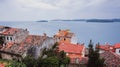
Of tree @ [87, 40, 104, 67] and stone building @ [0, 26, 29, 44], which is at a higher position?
stone building @ [0, 26, 29, 44]

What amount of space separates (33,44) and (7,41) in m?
13.1

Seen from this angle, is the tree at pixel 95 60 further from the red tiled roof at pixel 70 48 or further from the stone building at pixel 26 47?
the red tiled roof at pixel 70 48

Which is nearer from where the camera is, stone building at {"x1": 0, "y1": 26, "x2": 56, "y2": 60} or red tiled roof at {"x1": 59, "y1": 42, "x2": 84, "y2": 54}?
stone building at {"x1": 0, "y1": 26, "x2": 56, "y2": 60}

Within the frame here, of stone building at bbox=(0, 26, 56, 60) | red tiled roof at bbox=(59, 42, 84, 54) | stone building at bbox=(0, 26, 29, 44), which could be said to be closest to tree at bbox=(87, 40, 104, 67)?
stone building at bbox=(0, 26, 56, 60)

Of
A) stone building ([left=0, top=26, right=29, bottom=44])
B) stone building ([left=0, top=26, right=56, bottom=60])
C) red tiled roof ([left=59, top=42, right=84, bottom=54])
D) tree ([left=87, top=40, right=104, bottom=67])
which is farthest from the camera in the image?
stone building ([left=0, top=26, right=29, bottom=44])

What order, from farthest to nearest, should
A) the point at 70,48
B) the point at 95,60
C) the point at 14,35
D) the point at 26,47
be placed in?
the point at 14,35
the point at 70,48
the point at 26,47
the point at 95,60

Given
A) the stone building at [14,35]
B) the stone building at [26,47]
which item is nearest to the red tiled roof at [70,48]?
the stone building at [26,47]

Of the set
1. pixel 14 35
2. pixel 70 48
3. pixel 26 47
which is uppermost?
pixel 14 35

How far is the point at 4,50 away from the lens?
53.6 meters

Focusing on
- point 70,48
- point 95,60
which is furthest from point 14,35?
point 95,60

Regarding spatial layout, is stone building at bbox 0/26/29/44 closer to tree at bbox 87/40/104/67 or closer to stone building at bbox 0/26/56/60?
stone building at bbox 0/26/56/60

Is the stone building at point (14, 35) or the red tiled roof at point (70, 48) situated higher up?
the stone building at point (14, 35)

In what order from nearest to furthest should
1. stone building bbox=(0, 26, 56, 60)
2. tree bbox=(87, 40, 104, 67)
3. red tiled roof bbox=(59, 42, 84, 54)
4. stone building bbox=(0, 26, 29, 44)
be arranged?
tree bbox=(87, 40, 104, 67) < stone building bbox=(0, 26, 56, 60) < red tiled roof bbox=(59, 42, 84, 54) < stone building bbox=(0, 26, 29, 44)

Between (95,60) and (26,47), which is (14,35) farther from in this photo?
(95,60)
